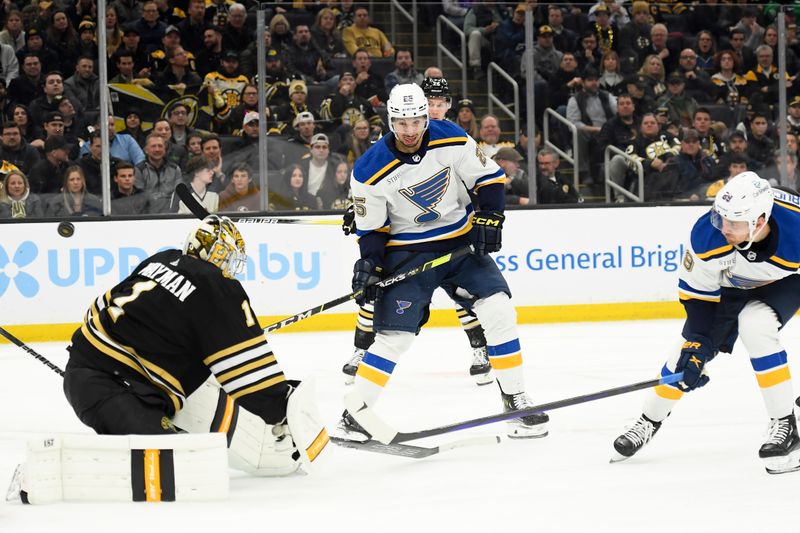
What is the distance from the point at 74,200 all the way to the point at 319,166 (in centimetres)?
139

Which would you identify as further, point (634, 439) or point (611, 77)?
point (611, 77)

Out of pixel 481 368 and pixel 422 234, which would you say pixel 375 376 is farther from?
pixel 481 368

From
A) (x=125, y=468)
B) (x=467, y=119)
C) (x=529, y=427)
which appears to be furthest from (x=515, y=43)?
(x=125, y=468)

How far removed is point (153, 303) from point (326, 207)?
12.5ft

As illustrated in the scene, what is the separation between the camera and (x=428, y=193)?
373 cm

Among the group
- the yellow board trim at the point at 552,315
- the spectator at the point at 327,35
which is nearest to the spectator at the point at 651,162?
the yellow board trim at the point at 552,315

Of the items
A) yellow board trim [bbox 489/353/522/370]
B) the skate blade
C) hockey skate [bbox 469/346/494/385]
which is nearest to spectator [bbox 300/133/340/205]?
hockey skate [bbox 469/346/494/385]

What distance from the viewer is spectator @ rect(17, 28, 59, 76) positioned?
6.38m

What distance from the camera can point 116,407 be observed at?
2910mm

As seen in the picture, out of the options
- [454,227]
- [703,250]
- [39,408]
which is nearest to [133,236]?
[39,408]

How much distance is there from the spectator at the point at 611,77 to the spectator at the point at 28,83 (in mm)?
3371

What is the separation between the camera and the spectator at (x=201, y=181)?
6.40 m

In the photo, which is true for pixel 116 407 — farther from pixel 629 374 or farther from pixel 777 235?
pixel 629 374

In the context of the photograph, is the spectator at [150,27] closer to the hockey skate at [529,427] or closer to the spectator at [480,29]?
the spectator at [480,29]
